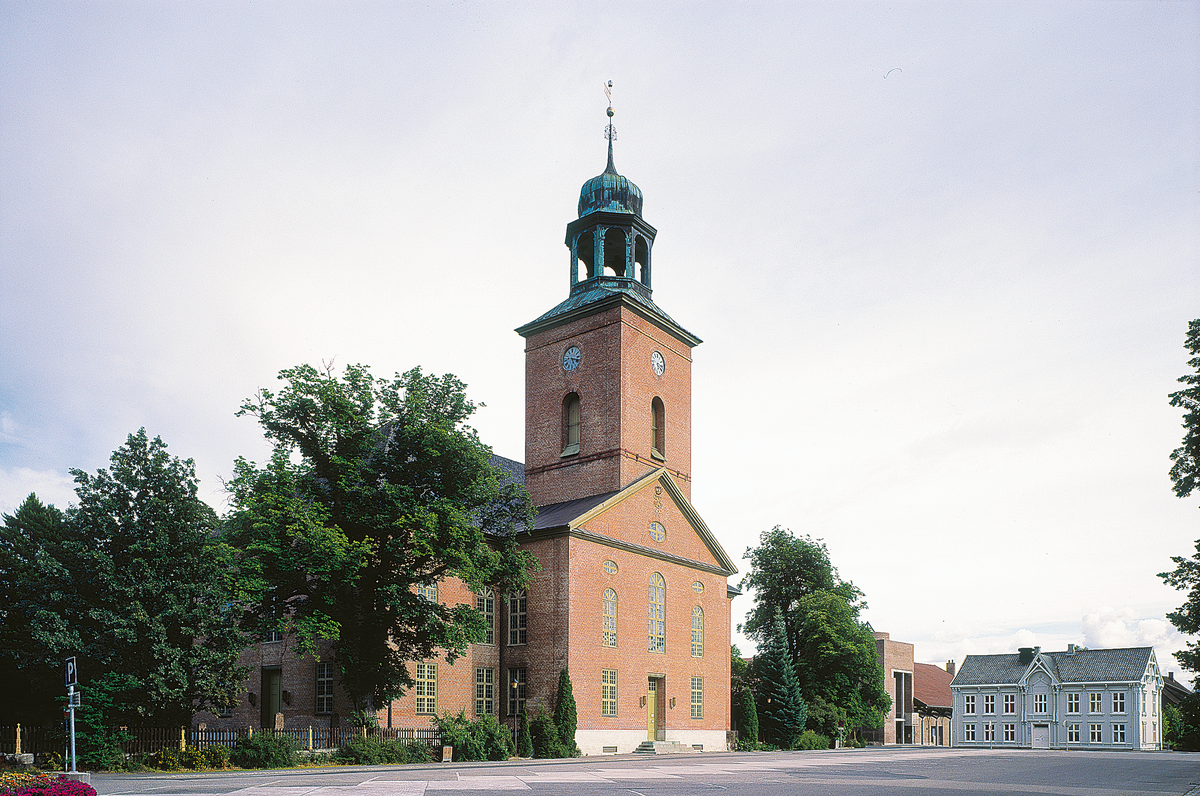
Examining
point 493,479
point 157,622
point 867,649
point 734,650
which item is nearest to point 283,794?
point 157,622

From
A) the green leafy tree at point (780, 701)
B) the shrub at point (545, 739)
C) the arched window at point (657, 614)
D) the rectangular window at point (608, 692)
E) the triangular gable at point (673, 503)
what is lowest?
the green leafy tree at point (780, 701)

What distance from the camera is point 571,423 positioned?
46.9 metres

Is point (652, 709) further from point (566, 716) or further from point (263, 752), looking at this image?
point (263, 752)

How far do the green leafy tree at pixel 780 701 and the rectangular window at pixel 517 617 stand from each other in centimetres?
1925

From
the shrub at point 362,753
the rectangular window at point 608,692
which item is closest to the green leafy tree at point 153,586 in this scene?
the shrub at point 362,753

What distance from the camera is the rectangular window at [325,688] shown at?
37.1 metres

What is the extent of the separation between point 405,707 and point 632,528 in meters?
12.5

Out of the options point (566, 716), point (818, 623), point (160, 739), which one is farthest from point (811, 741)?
point (160, 739)

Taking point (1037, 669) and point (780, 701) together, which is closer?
point (780, 701)

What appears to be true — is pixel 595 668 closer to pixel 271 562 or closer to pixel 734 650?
pixel 271 562

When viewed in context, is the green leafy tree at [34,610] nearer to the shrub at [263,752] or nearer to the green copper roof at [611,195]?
the shrub at [263,752]

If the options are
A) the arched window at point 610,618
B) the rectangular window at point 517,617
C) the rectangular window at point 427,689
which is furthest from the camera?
the arched window at point 610,618

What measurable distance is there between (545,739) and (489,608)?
648 cm

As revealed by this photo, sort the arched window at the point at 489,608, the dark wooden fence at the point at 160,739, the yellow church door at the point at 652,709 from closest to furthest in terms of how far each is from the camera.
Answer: the dark wooden fence at the point at 160,739 → the arched window at the point at 489,608 → the yellow church door at the point at 652,709
